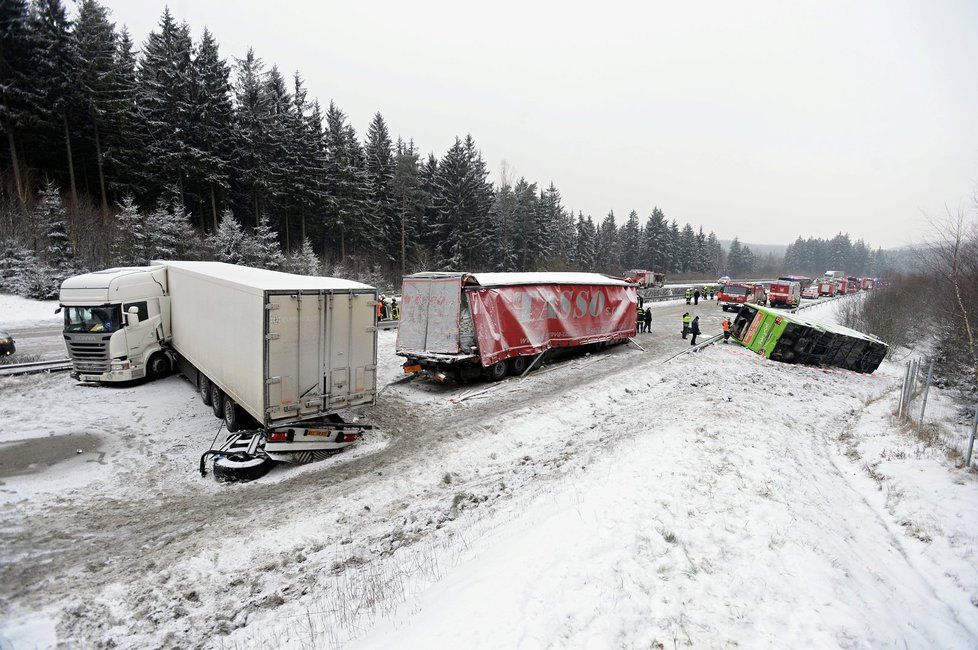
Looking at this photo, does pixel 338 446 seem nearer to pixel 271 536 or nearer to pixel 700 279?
pixel 271 536

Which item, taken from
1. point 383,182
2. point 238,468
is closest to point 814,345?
point 238,468

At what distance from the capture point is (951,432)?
11.7 metres

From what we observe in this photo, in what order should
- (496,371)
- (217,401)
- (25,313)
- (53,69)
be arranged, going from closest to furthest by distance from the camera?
(217,401) < (496,371) < (25,313) < (53,69)

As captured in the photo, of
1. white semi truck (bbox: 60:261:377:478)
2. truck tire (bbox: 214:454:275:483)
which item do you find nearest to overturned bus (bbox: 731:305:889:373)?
white semi truck (bbox: 60:261:377:478)

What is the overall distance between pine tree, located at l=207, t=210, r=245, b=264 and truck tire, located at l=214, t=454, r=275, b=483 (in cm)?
2590

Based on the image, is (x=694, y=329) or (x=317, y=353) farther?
(x=694, y=329)

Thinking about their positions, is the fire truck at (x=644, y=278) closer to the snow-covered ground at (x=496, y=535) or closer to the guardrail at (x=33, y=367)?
the snow-covered ground at (x=496, y=535)

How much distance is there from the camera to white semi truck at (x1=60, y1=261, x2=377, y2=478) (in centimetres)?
759

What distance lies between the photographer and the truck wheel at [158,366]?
12.3 metres

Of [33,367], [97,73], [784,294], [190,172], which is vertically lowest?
[33,367]

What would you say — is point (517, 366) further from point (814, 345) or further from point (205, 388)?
point (814, 345)

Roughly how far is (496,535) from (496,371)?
26.9 feet

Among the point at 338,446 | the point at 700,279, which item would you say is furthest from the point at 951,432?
the point at 700,279

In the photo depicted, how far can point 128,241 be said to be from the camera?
25875 mm
